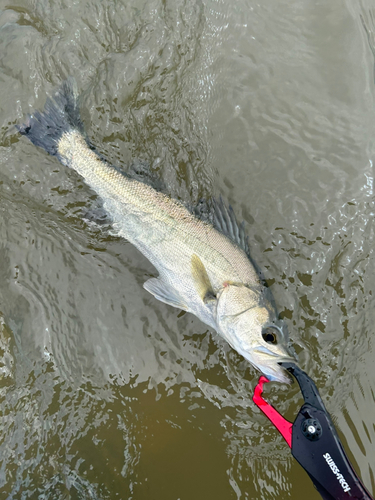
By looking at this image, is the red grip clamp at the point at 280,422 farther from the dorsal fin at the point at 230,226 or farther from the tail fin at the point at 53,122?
the tail fin at the point at 53,122

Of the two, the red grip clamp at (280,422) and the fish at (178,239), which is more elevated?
the fish at (178,239)

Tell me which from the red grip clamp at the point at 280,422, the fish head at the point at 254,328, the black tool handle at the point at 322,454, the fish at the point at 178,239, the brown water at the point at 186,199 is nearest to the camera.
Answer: the black tool handle at the point at 322,454

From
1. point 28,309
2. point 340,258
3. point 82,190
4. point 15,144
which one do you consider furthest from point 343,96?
point 28,309

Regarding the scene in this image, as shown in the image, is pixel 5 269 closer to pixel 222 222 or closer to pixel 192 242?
pixel 192 242

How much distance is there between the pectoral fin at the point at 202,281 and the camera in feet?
8.54

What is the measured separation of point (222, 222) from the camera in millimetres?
2771

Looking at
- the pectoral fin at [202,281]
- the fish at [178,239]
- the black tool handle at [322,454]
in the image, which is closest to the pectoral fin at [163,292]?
the fish at [178,239]

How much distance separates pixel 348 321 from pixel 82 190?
246cm

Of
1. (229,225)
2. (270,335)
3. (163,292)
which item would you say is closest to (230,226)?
(229,225)

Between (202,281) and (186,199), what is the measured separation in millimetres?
802

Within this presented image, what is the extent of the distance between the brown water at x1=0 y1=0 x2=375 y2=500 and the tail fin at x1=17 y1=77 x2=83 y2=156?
0.20 metres

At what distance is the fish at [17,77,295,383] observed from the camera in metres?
2.52

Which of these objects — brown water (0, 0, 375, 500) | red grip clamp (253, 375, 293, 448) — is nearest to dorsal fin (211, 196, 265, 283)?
brown water (0, 0, 375, 500)

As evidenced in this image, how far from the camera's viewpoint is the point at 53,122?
2895 mm
